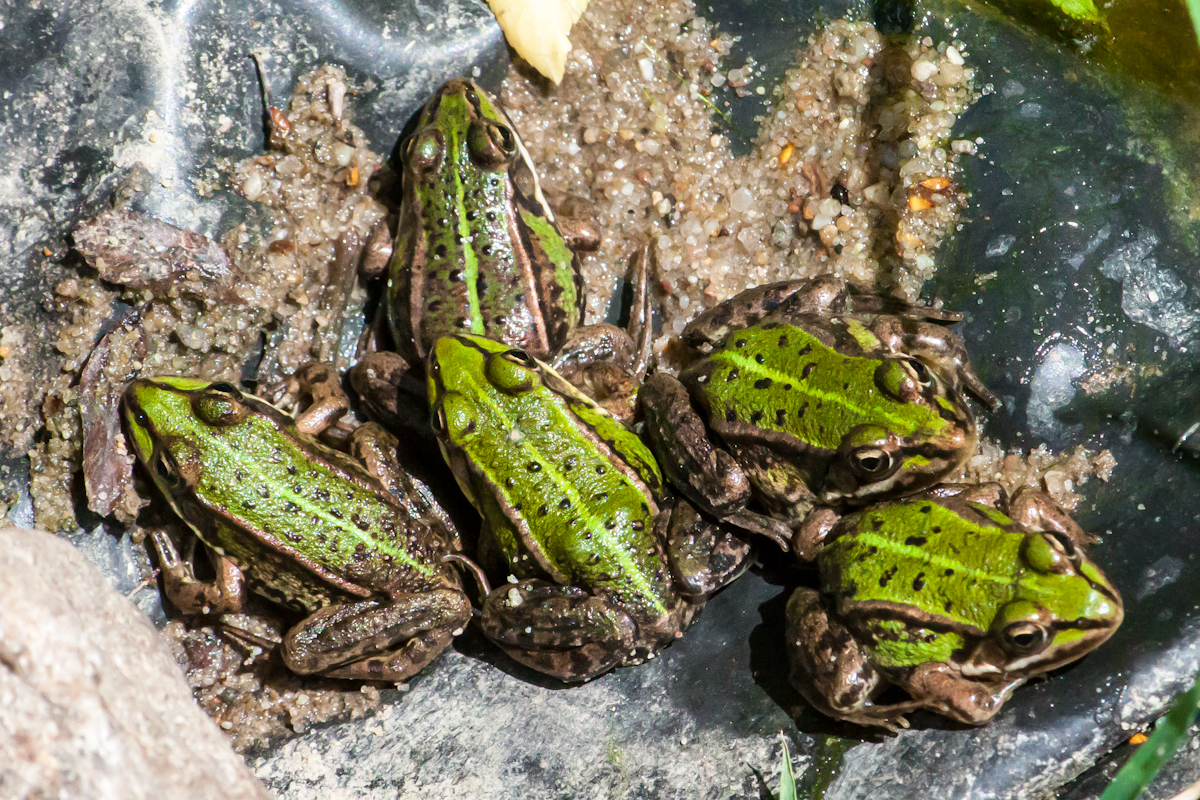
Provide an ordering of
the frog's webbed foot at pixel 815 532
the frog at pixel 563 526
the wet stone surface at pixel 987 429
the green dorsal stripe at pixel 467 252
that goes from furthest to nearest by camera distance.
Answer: the green dorsal stripe at pixel 467 252
the frog's webbed foot at pixel 815 532
the frog at pixel 563 526
the wet stone surface at pixel 987 429

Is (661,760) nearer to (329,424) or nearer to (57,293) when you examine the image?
(329,424)

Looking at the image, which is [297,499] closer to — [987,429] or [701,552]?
[701,552]

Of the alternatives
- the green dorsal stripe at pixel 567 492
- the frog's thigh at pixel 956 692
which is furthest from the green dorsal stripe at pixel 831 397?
the frog's thigh at pixel 956 692

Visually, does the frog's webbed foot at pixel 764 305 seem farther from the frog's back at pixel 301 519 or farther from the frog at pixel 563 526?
the frog's back at pixel 301 519

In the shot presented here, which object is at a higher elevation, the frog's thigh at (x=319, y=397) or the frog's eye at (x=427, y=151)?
the frog's eye at (x=427, y=151)

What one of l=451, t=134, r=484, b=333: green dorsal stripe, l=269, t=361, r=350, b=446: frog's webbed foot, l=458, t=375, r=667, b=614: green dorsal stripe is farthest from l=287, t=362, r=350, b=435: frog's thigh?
l=458, t=375, r=667, b=614: green dorsal stripe

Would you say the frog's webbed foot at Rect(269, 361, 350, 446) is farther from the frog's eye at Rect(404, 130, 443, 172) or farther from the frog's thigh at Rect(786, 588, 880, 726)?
the frog's thigh at Rect(786, 588, 880, 726)

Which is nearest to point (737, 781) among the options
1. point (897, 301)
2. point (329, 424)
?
point (897, 301)
